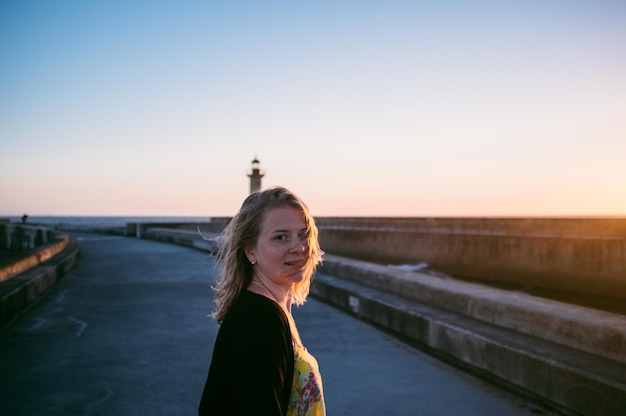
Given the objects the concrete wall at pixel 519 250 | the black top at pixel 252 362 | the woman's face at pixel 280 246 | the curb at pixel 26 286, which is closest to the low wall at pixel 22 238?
the curb at pixel 26 286

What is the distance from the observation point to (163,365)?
4.42m

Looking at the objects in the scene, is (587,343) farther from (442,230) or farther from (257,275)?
(442,230)

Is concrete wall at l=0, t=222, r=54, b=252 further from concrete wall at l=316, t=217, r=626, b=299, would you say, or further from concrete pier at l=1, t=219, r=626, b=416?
concrete pier at l=1, t=219, r=626, b=416

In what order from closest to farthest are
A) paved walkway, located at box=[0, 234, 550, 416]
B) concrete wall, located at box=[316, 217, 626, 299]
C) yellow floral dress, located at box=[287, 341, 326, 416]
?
1. yellow floral dress, located at box=[287, 341, 326, 416]
2. paved walkway, located at box=[0, 234, 550, 416]
3. concrete wall, located at box=[316, 217, 626, 299]

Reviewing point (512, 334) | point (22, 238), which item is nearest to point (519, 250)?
point (512, 334)

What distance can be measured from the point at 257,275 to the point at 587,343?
291cm

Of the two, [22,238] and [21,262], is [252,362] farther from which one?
[22,238]

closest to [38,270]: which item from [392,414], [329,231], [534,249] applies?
[392,414]

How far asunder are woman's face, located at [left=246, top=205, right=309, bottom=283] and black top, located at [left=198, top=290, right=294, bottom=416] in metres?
0.19

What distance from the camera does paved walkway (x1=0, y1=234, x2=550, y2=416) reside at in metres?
3.49

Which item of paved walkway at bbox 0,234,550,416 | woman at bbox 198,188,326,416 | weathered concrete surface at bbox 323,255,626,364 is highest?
woman at bbox 198,188,326,416

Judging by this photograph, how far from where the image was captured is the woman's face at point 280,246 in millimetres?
1709

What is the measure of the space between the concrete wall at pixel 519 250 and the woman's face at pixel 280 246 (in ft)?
28.8

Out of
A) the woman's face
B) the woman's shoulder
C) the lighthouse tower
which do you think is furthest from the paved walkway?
the lighthouse tower
